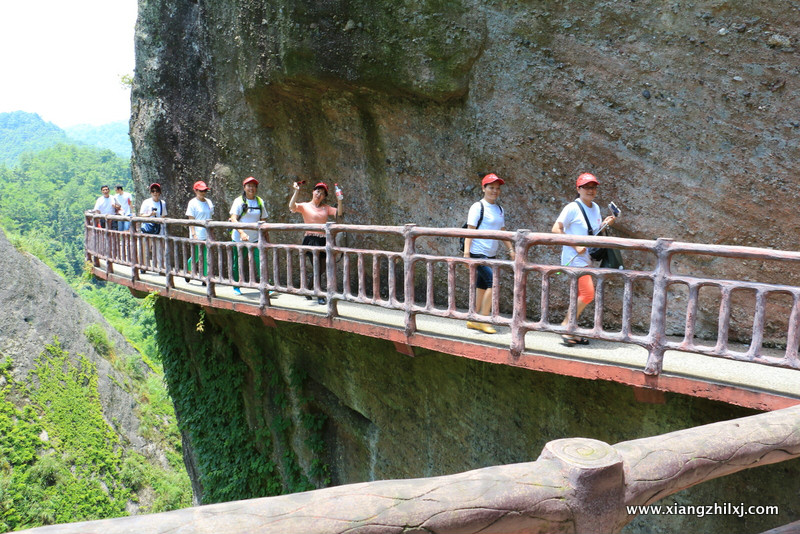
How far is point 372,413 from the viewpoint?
836cm

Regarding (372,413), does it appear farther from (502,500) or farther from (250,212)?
(502,500)

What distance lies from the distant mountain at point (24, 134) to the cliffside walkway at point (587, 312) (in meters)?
180

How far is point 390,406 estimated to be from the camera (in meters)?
8.02

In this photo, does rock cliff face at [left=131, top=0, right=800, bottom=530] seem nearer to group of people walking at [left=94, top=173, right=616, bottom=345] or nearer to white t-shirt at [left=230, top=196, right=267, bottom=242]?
group of people walking at [left=94, top=173, right=616, bottom=345]

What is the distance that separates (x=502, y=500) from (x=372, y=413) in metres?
6.60

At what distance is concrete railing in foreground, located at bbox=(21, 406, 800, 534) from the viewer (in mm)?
1687

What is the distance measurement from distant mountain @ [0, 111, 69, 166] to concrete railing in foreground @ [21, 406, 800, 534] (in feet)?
609

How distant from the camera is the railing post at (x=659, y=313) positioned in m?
4.39

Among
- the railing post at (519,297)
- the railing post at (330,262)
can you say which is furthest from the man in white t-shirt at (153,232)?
the railing post at (519,297)

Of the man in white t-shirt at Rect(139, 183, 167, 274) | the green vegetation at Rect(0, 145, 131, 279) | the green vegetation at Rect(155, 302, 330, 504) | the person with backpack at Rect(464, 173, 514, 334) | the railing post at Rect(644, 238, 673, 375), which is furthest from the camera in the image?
the green vegetation at Rect(0, 145, 131, 279)

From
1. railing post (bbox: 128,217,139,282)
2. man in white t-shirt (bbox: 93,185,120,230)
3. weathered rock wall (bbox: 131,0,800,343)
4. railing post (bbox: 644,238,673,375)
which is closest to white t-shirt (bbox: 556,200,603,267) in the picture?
railing post (bbox: 644,238,673,375)

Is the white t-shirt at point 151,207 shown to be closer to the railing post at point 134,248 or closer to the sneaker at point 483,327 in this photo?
the railing post at point 134,248

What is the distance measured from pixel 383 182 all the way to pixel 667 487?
7082 mm

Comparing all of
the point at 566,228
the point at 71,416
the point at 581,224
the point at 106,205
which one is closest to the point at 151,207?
the point at 106,205
